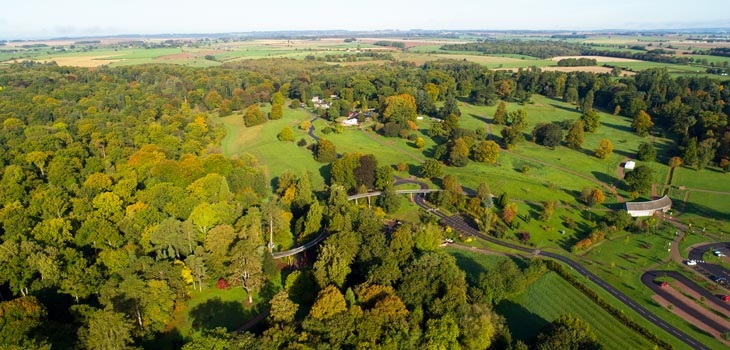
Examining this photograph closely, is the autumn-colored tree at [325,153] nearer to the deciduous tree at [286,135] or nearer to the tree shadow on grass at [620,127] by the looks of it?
the deciduous tree at [286,135]

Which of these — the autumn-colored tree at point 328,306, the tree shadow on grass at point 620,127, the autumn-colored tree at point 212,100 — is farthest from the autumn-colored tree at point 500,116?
the autumn-colored tree at point 328,306

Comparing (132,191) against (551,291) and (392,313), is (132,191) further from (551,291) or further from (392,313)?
(551,291)

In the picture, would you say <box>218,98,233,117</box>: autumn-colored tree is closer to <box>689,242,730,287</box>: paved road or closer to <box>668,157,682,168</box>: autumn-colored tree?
<box>668,157,682,168</box>: autumn-colored tree

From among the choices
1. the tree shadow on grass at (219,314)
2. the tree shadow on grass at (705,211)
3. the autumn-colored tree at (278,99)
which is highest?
the autumn-colored tree at (278,99)

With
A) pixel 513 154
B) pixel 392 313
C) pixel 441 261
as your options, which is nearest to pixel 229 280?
pixel 392 313

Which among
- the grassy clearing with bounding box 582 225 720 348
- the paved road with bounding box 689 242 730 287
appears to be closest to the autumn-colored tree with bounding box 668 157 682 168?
the grassy clearing with bounding box 582 225 720 348

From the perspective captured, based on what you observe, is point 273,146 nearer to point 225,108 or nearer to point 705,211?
point 225,108

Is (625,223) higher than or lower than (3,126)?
lower
